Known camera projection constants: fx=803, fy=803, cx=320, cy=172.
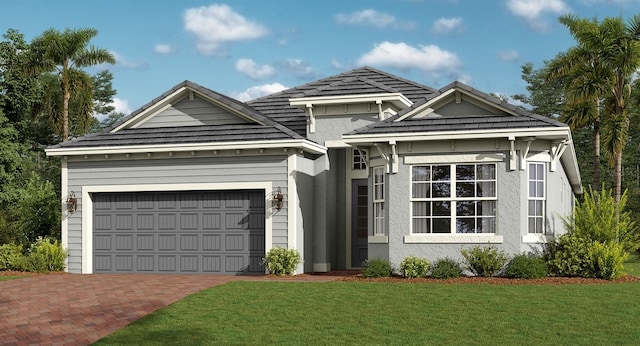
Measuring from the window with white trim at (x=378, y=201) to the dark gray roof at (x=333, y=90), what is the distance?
2866 mm

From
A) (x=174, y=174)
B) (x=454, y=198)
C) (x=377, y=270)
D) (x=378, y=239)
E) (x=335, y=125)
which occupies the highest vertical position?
(x=335, y=125)

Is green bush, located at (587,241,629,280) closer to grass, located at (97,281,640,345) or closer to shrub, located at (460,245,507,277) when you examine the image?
grass, located at (97,281,640,345)

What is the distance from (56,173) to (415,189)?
107ft

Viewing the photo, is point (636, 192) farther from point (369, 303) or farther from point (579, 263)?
point (369, 303)

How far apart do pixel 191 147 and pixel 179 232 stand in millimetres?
→ 2322

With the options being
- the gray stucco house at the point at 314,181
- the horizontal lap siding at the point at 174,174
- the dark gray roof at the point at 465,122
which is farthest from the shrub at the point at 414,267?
the horizontal lap siding at the point at 174,174

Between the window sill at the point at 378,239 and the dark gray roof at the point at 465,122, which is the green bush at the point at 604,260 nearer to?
the dark gray roof at the point at 465,122

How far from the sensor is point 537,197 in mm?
19016

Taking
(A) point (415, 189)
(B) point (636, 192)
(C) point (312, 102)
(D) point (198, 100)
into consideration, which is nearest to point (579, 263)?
(A) point (415, 189)

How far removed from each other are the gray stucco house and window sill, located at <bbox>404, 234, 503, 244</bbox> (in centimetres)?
3

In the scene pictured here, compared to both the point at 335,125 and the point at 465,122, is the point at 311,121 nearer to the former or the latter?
the point at 335,125

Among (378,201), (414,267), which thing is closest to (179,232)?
(378,201)

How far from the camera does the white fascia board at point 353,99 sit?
839 inches

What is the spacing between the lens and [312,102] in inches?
862
